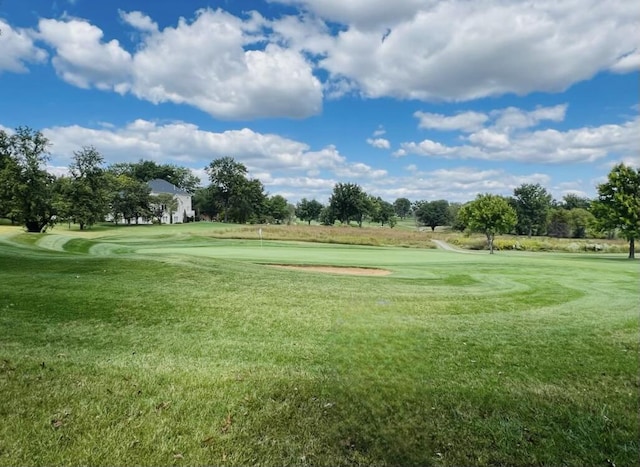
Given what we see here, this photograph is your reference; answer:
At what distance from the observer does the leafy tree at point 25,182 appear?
47188mm

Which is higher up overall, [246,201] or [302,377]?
[246,201]

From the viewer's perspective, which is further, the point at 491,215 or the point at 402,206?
the point at 402,206

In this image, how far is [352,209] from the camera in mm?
95438

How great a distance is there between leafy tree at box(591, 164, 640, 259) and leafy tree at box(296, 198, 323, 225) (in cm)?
9292

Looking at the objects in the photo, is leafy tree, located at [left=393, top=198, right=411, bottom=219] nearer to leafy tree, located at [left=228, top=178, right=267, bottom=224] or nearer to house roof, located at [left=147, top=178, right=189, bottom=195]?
leafy tree, located at [left=228, top=178, right=267, bottom=224]

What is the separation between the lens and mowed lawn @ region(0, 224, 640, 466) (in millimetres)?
3855

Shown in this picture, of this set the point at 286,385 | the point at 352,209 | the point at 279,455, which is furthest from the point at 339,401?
the point at 352,209

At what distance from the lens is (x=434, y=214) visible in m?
113

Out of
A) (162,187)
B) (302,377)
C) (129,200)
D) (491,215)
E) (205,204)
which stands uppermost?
(162,187)

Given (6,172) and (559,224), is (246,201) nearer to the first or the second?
(6,172)

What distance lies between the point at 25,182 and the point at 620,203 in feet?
209

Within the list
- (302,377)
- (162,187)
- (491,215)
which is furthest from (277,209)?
(302,377)

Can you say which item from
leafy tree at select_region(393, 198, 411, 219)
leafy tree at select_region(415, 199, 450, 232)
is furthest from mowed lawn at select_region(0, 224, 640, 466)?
leafy tree at select_region(393, 198, 411, 219)

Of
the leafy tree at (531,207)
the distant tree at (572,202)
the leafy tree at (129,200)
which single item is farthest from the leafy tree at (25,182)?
the distant tree at (572,202)
